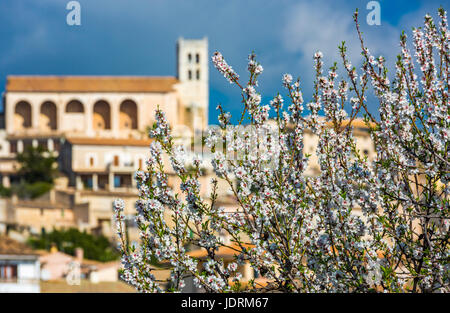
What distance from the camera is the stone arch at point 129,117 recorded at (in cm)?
7750

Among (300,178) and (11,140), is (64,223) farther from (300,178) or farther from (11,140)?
(300,178)

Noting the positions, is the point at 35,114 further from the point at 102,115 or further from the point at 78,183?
Answer: the point at 78,183

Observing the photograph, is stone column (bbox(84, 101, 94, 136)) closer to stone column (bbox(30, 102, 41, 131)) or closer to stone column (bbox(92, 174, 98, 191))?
stone column (bbox(30, 102, 41, 131))

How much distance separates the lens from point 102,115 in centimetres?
7825

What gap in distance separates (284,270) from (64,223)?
46286mm

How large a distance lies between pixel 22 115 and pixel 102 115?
7428 mm

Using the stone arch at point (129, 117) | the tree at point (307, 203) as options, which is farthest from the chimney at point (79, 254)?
the tree at point (307, 203)

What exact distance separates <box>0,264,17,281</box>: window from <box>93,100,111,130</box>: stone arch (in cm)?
4428

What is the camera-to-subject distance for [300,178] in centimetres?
624

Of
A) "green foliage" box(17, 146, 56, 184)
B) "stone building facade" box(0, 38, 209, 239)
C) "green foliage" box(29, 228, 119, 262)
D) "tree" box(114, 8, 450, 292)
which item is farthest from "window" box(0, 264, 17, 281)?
"tree" box(114, 8, 450, 292)

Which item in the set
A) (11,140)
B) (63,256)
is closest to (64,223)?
(63,256)

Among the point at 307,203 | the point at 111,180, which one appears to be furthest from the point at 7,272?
the point at 307,203

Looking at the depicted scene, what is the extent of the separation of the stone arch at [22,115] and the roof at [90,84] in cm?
143
